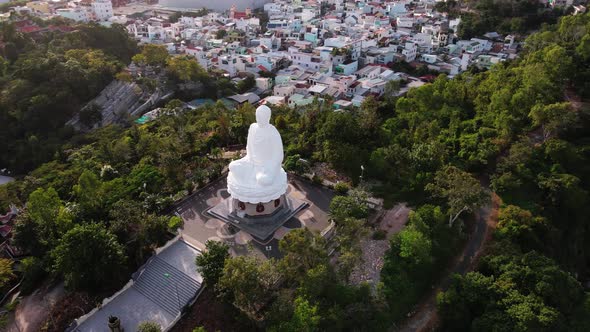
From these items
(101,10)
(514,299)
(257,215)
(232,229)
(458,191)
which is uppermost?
(101,10)

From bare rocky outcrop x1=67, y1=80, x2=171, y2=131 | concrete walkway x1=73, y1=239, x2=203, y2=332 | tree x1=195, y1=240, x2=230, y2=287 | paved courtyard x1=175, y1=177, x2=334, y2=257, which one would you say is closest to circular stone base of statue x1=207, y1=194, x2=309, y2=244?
paved courtyard x1=175, y1=177, x2=334, y2=257

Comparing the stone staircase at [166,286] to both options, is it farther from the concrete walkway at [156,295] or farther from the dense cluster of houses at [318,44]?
the dense cluster of houses at [318,44]

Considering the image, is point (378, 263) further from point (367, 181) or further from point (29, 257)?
point (29, 257)

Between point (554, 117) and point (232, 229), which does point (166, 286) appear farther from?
point (554, 117)

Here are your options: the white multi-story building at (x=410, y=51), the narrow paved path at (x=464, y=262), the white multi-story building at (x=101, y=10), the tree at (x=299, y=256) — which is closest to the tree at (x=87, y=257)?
the tree at (x=299, y=256)

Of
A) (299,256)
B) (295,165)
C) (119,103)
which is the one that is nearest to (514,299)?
(299,256)

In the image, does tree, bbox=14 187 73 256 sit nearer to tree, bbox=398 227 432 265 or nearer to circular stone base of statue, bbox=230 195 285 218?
circular stone base of statue, bbox=230 195 285 218

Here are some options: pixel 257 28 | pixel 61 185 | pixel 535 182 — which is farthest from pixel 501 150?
pixel 257 28
